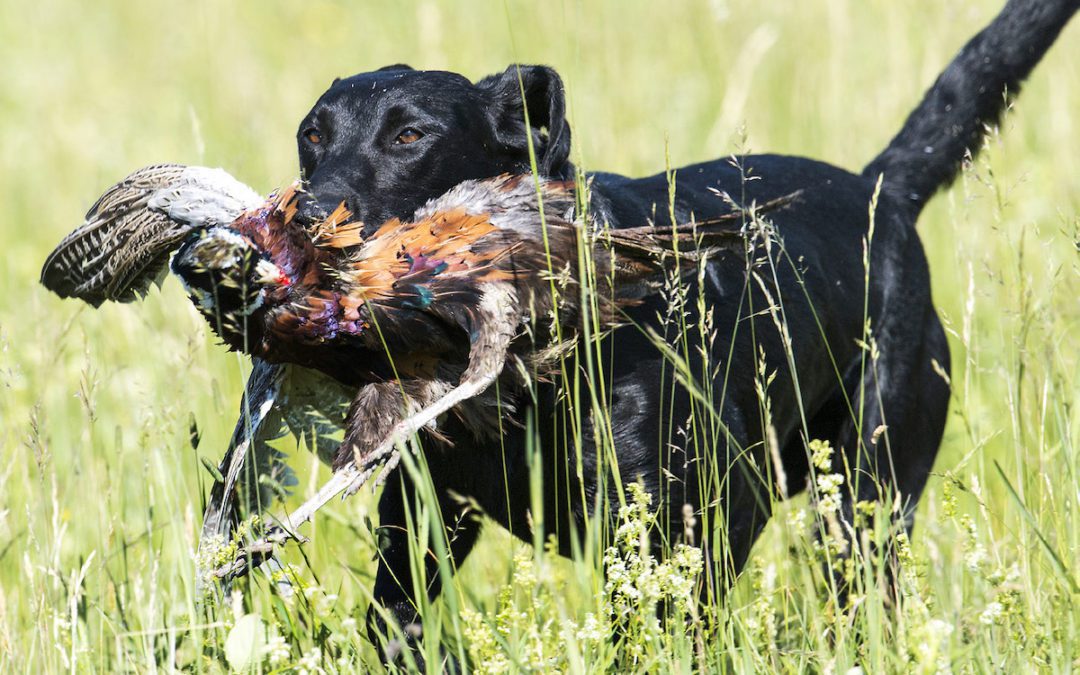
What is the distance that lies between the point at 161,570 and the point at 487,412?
131 centimetres

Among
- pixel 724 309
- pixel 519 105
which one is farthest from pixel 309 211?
pixel 724 309

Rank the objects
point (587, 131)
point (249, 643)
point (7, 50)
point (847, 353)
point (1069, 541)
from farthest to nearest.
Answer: point (7, 50)
point (587, 131)
point (847, 353)
point (1069, 541)
point (249, 643)

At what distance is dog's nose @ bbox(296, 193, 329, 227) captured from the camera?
248 centimetres

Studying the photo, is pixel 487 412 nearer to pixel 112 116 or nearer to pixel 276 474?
pixel 276 474

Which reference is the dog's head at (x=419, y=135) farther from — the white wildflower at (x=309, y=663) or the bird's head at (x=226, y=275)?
the white wildflower at (x=309, y=663)

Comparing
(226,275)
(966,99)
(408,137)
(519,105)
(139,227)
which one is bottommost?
(226,275)

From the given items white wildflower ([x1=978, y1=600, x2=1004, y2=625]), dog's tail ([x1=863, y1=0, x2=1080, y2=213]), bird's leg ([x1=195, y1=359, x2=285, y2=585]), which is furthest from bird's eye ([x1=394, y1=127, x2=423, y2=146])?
white wildflower ([x1=978, y1=600, x2=1004, y2=625])

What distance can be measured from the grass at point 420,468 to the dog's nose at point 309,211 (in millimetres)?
140

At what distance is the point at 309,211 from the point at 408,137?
683mm

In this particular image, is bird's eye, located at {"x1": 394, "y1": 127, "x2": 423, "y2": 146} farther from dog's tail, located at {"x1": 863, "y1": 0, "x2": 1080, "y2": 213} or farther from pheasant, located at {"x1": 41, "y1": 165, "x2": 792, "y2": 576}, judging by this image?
dog's tail, located at {"x1": 863, "y1": 0, "x2": 1080, "y2": 213}

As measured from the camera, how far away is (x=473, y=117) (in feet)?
11.2

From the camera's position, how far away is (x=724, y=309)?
3354 millimetres

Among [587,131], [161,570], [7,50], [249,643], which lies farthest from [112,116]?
[249,643]

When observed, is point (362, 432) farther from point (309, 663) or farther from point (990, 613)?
point (990, 613)
